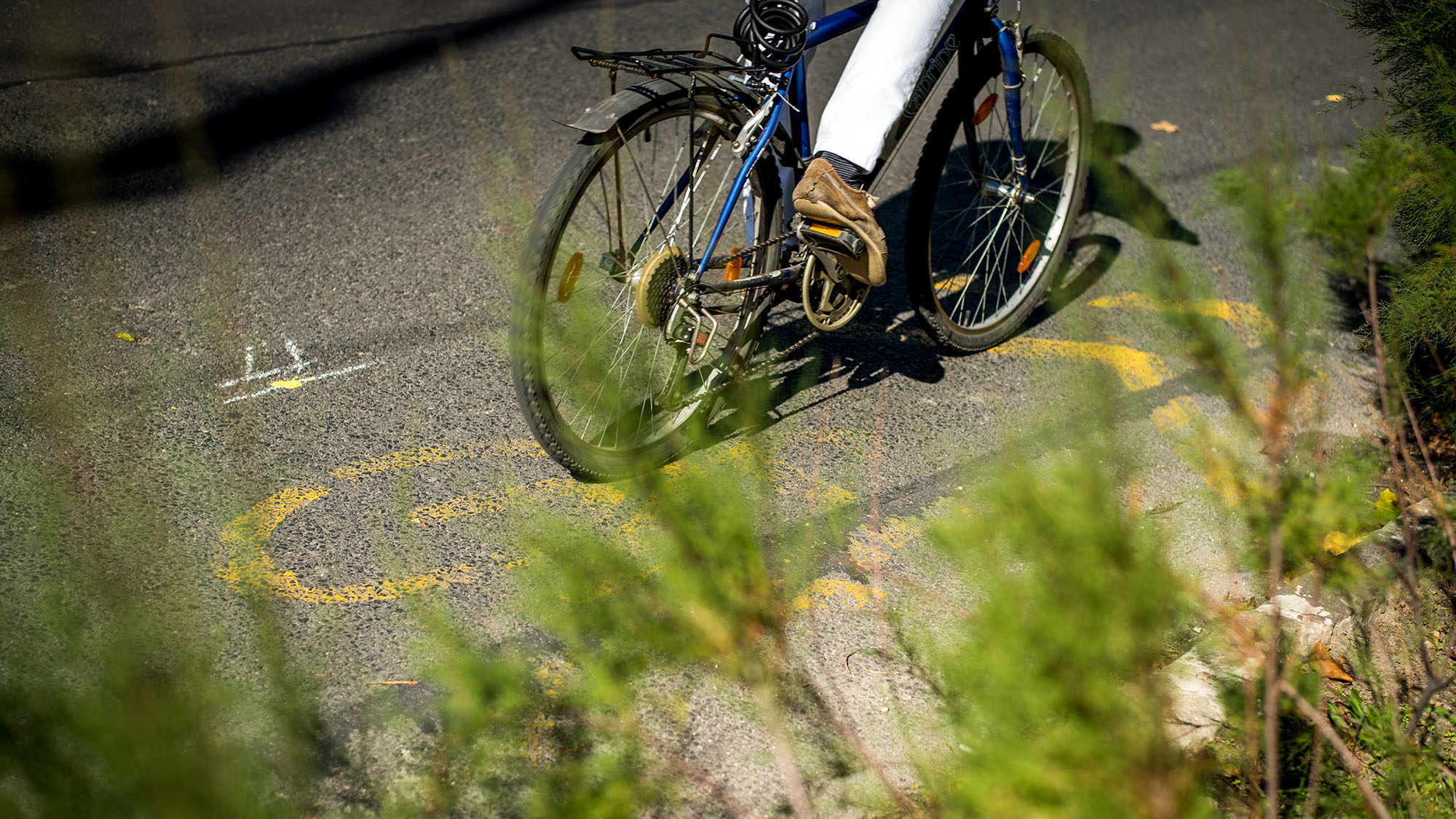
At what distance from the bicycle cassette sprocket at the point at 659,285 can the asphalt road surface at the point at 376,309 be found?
0.34 m

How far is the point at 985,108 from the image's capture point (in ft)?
11.1

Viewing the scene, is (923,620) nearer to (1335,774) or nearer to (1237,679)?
(1237,679)

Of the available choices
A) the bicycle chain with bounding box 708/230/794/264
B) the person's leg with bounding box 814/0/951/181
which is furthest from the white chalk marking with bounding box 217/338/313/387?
the person's leg with bounding box 814/0/951/181

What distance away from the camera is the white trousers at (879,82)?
2756 millimetres

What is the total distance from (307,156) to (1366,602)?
154 inches

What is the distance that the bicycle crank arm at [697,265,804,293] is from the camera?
8.99 ft

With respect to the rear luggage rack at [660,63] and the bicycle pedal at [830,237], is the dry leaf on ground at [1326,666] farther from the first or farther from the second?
the rear luggage rack at [660,63]

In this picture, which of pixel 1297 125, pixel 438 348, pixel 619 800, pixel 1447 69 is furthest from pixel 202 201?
pixel 1297 125

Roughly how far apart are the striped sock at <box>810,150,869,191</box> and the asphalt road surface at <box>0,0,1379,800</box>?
0.59 m

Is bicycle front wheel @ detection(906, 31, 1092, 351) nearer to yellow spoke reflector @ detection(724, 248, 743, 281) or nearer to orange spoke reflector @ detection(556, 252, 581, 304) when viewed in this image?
yellow spoke reflector @ detection(724, 248, 743, 281)

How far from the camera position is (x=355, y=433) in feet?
9.87

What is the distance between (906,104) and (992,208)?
832mm

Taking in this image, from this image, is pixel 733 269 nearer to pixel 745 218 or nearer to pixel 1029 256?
pixel 745 218

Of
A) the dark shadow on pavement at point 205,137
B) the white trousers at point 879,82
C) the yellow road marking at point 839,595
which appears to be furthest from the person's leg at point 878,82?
the dark shadow on pavement at point 205,137
